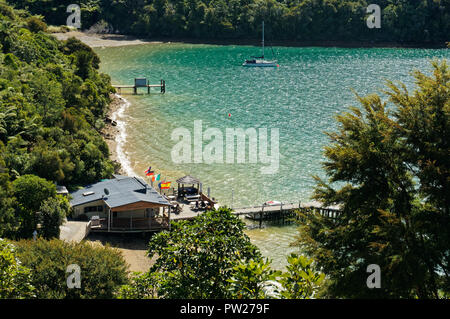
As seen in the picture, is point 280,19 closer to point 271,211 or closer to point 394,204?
point 271,211

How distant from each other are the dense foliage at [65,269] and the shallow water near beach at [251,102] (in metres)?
13.9

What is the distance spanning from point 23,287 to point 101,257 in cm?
797

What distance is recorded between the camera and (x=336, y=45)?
167250 millimetres

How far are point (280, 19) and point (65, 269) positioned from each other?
157 m

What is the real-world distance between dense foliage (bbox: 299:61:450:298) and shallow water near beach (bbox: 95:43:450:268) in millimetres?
8167

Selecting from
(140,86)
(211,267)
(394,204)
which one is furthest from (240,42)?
(211,267)

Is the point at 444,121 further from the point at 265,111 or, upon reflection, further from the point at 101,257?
the point at 265,111

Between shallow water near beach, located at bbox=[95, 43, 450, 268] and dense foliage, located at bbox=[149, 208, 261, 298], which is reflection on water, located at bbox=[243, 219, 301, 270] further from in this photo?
dense foliage, located at bbox=[149, 208, 261, 298]

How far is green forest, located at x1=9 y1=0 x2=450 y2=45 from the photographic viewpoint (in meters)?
169

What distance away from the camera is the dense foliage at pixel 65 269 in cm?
2408

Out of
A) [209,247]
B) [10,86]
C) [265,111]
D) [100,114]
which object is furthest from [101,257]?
[265,111]

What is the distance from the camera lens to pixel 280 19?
17175 centimetres

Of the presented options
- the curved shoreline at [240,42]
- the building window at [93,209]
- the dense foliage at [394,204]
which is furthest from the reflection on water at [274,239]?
the curved shoreline at [240,42]

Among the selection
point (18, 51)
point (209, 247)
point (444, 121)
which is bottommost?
point (209, 247)
